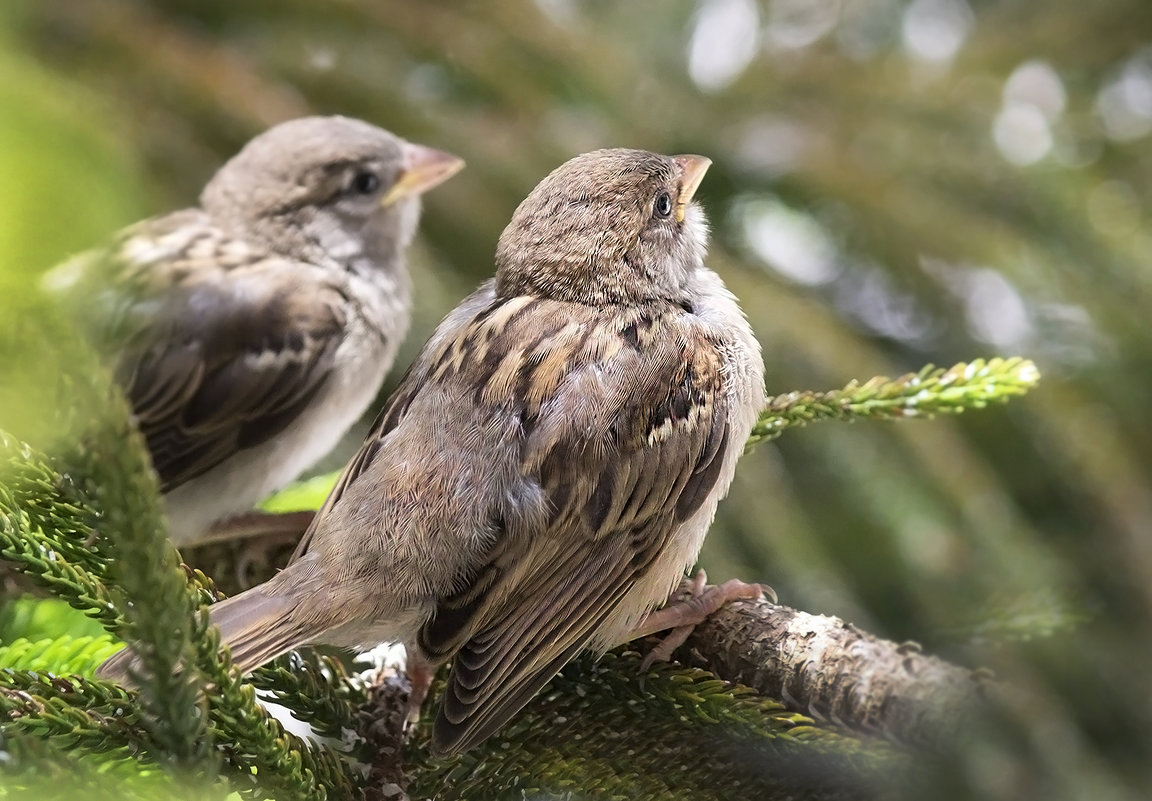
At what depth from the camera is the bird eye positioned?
137 centimetres

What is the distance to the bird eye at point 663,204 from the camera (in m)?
1.37

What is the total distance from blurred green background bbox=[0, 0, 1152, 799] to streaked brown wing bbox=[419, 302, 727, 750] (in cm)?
26

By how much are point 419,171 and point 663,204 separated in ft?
2.10

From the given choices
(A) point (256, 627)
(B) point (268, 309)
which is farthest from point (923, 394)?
(B) point (268, 309)

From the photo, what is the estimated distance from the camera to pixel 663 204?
54.3 inches

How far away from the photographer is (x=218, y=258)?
1.83m

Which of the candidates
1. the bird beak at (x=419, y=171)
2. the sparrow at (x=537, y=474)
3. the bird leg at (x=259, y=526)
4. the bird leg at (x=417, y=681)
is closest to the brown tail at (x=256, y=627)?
the sparrow at (x=537, y=474)

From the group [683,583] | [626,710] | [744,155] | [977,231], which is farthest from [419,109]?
[626,710]

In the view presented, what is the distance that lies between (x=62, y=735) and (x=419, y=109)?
1586mm

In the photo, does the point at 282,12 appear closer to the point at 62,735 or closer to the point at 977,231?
the point at 977,231

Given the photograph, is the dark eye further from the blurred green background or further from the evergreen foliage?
the evergreen foliage

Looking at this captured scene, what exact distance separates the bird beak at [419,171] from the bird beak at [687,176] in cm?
53

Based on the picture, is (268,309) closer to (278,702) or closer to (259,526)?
(259,526)

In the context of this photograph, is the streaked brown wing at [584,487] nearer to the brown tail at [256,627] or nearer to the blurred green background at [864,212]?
the brown tail at [256,627]
